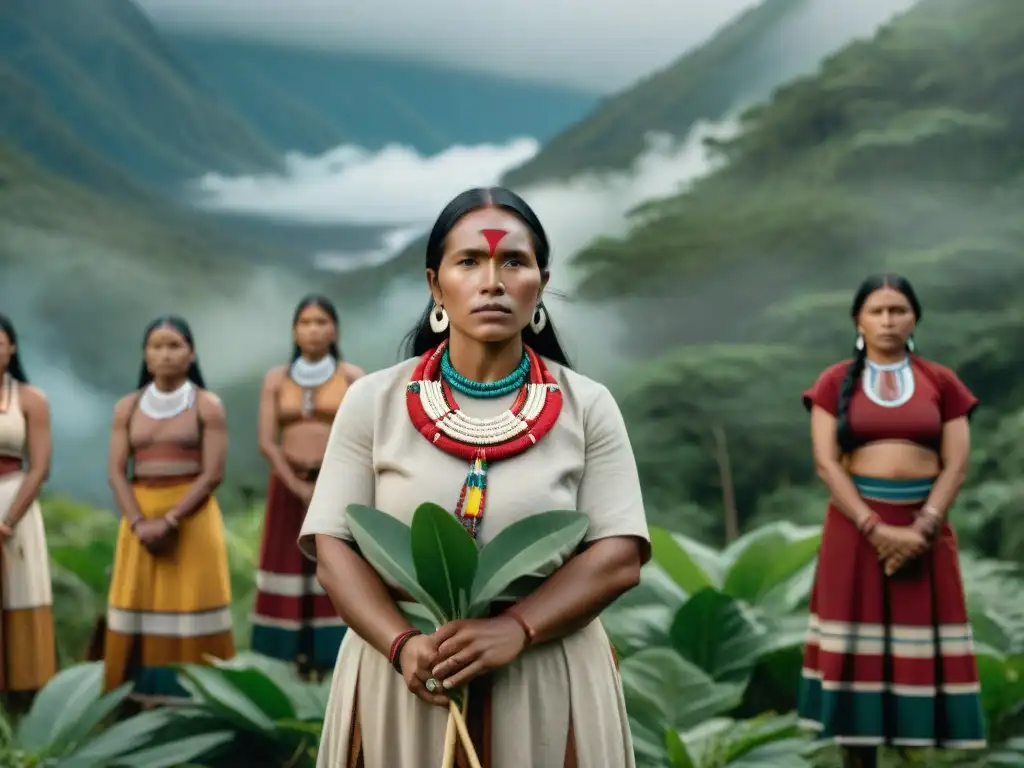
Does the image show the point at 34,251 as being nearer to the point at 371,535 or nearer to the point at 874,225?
the point at 874,225

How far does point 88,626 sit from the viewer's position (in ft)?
17.6

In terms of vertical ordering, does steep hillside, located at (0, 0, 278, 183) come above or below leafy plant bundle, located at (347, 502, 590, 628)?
above

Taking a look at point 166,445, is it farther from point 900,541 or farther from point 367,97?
point 367,97

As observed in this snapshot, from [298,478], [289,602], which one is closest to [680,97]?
[298,478]

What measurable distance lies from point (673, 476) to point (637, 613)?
3.92m

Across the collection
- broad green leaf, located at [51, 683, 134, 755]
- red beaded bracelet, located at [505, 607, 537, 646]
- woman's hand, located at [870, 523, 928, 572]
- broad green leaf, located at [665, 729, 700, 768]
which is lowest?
broad green leaf, located at [665, 729, 700, 768]

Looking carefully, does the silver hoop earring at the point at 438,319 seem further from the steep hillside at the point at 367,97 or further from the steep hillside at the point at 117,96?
the steep hillside at the point at 117,96

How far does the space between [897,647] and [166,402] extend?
243cm

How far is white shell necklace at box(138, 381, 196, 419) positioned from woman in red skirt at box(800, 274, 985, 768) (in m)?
2.07

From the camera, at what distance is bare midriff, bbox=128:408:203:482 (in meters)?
4.08

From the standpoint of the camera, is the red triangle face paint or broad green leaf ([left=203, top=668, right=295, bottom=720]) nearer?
the red triangle face paint

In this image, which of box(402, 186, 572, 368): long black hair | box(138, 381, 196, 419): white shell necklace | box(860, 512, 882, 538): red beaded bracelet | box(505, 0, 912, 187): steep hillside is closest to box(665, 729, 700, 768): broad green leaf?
box(860, 512, 882, 538): red beaded bracelet

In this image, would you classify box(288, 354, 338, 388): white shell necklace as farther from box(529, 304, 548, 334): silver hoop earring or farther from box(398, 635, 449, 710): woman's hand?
box(398, 635, 449, 710): woman's hand

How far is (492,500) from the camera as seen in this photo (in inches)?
68.7
